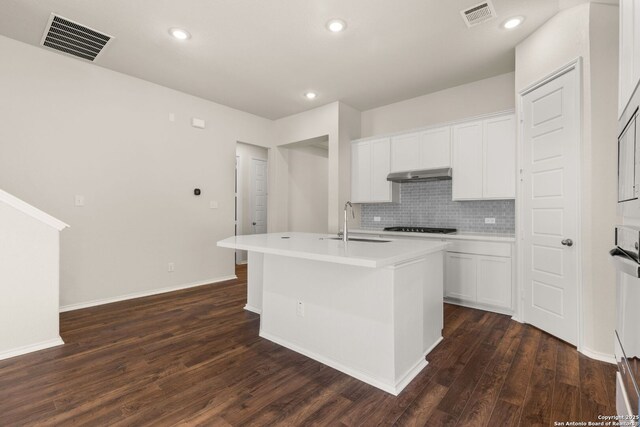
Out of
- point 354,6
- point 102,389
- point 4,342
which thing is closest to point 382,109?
point 354,6

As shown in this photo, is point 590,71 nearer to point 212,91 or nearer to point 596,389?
point 596,389

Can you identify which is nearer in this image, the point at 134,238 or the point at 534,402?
the point at 534,402

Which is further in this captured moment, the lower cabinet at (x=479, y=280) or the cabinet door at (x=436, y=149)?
the cabinet door at (x=436, y=149)

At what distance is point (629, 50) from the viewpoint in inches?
48.4

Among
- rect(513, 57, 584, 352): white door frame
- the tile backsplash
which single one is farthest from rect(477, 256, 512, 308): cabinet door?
the tile backsplash

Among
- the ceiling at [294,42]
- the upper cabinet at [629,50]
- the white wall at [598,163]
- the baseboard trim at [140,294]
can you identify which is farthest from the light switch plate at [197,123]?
the upper cabinet at [629,50]

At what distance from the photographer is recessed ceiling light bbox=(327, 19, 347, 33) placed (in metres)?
2.78

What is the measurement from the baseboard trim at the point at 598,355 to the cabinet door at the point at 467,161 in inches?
72.2

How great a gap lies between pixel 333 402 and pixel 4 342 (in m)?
2.56

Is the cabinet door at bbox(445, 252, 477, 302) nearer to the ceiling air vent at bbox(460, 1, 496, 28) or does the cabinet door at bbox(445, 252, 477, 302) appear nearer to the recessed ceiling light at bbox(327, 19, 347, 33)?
the ceiling air vent at bbox(460, 1, 496, 28)

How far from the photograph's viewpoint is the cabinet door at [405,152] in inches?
168

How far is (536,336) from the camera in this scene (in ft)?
9.06

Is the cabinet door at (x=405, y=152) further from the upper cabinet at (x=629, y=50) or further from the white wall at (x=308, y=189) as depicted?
the upper cabinet at (x=629, y=50)

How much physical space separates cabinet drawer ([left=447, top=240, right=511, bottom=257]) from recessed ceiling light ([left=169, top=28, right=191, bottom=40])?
3.36 m
